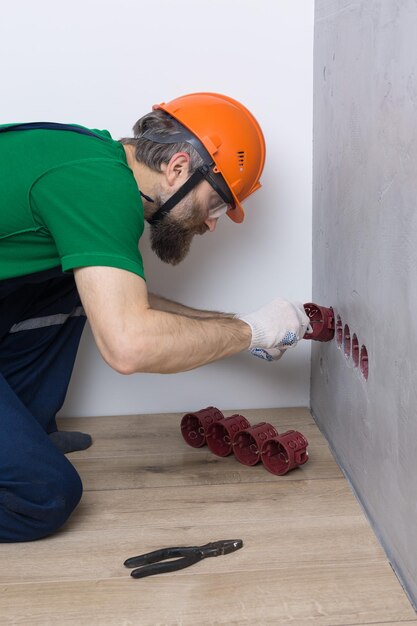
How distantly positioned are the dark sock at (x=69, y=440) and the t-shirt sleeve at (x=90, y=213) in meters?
0.88

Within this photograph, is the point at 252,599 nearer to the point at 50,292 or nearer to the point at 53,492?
the point at 53,492

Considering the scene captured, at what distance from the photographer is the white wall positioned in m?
2.35

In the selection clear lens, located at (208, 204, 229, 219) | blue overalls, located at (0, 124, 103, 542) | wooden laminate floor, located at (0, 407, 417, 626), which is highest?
clear lens, located at (208, 204, 229, 219)

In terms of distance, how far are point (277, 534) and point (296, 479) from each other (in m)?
0.31

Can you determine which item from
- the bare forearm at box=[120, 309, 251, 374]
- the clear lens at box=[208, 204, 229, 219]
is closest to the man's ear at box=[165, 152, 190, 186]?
the clear lens at box=[208, 204, 229, 219]

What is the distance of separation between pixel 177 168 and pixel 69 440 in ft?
3.11

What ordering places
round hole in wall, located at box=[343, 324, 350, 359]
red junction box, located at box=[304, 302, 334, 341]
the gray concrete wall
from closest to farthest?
1. the gray concrete wall
2. round hole in wall, located at box=[343, 324, 350, 359]
3. red junction box, located at box=[304, 302, 334, 341]

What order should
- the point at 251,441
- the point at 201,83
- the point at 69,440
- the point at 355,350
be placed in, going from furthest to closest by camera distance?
1. the point at 201,83
2. the point at 69,440
3. the point at 251,441
4. the point at 355,350

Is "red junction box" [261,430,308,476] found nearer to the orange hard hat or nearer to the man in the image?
the man

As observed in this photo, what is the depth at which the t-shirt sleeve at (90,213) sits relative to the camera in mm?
1533

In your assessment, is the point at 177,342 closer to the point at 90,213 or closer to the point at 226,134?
the point at 90,213

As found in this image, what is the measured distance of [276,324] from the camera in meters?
1.95

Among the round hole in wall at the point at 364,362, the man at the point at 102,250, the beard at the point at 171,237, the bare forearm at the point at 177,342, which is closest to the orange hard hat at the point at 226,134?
the man at the point at 102,250

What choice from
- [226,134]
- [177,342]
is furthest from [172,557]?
[226,134]
